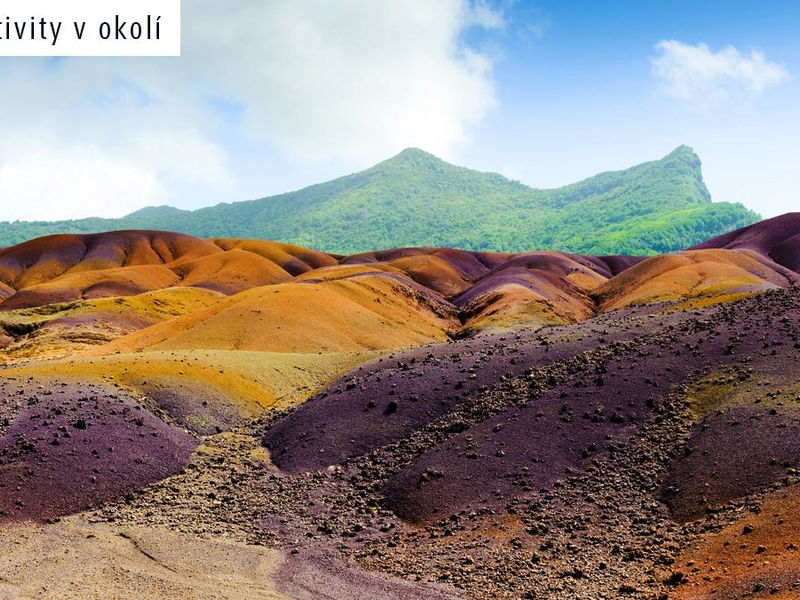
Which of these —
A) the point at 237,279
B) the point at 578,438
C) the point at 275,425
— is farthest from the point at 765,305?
the point at 237,279

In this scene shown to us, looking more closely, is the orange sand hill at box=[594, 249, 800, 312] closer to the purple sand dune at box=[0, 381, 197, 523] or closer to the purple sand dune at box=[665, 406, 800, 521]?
the purple sand dune at box=[665, 406, 800, 521]

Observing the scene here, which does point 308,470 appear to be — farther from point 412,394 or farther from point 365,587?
point 365,587

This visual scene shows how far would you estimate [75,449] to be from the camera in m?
21.8

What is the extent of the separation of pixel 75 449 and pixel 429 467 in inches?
481

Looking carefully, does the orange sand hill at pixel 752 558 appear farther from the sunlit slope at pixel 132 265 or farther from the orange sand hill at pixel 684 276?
the sunlit slope at pixel 132 265

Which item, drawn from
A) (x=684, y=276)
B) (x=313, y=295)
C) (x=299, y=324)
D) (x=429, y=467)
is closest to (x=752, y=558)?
(x=429, y=467)

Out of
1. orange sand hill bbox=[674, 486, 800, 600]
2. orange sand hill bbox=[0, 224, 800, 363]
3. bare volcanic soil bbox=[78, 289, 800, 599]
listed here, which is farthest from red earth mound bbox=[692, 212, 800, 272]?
orange sand hill bbox=[674, 486, 800, 600]

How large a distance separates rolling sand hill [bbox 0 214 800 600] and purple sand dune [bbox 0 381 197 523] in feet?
0.29

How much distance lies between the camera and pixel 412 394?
86.9 feet

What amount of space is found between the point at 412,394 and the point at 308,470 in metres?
5.69

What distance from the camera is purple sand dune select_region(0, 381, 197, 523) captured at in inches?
774

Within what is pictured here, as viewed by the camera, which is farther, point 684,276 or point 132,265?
point 132,265

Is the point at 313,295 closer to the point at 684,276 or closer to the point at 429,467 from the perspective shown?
the point at 429,467

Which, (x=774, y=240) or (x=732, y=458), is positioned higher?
(x=774, y=240)
